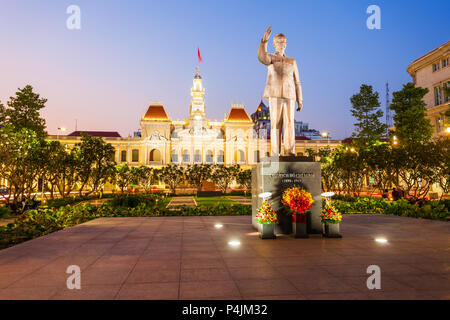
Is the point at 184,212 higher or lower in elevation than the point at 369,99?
lower

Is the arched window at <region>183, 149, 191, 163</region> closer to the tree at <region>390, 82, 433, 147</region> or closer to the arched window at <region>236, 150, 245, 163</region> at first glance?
the arched window at <region>236, 150, 245, 163</region>

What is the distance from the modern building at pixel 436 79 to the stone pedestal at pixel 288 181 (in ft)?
103

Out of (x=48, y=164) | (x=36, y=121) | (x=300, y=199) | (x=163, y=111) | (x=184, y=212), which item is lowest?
(x=184, y=212)

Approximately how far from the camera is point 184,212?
16.5 m

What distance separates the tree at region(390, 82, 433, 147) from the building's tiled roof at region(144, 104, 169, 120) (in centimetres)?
5872

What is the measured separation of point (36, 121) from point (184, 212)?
3573 centimetres

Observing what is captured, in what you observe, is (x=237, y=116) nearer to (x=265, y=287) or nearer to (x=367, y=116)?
(x=367, y=116)

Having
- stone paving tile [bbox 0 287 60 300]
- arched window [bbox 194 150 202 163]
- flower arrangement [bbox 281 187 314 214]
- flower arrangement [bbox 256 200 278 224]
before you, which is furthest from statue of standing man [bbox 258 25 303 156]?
arched window [bbox 194 150 202 163]

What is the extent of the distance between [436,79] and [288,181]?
1418 inches

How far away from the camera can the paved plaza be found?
4395 millimetres

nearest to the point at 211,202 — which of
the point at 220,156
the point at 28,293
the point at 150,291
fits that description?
the point at 150,291

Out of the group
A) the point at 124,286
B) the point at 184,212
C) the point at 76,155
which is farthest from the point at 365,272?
the point at 76,155
